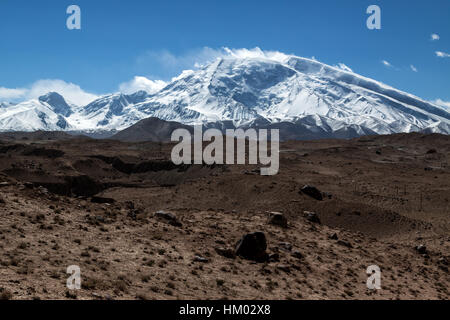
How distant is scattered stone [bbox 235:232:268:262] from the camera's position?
19531mm

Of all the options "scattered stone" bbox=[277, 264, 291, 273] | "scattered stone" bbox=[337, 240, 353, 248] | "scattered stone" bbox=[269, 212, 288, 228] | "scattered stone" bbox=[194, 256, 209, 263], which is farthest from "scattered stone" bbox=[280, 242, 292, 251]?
"scattered stone" bbox=[194, 256, 209, 263]

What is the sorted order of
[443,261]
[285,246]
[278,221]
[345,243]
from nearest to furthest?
1. [285,246]
2. [345,243]
3. [443,261]
4. [278,221]

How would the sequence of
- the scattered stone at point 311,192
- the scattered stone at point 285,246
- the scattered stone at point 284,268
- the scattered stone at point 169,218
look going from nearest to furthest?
the scattered stone at point 284,268 → the scattered stone at point 285,246 → the scattered stone at point 169,218 → the scattered stone at point 311,192

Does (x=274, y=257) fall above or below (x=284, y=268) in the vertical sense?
above

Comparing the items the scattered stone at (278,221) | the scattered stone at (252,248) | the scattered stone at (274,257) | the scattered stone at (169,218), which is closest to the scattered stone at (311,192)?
the scattered stone at (278,221)

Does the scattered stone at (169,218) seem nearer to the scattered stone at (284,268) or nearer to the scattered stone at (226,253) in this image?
the scattered stone at (226,253)

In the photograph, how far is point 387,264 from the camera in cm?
2342

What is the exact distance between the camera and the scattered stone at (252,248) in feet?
64.1

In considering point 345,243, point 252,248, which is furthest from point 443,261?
point 252,248

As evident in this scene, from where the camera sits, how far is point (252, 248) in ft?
64.3

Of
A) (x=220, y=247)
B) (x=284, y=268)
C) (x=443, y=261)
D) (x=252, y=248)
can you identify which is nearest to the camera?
(x=284, y=268)

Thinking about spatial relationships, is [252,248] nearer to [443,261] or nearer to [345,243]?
[345,243]

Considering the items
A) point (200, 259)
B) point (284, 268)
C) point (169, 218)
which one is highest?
point (169, 218)
